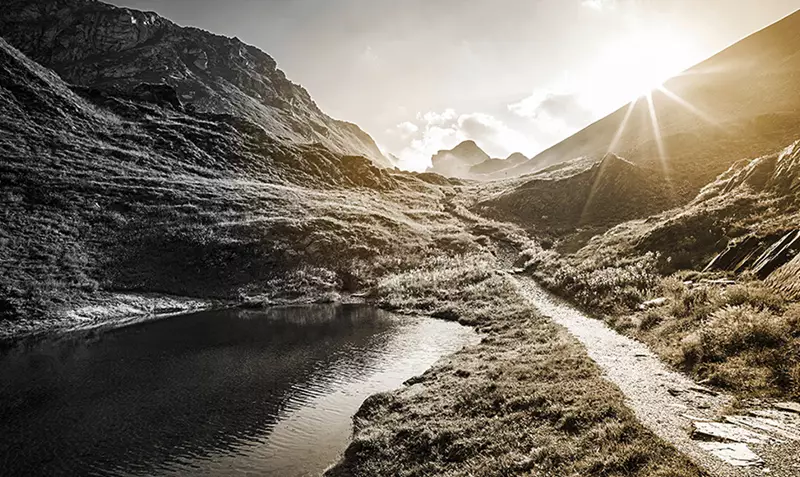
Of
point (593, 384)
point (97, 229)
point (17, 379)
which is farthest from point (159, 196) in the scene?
point (593, 384)

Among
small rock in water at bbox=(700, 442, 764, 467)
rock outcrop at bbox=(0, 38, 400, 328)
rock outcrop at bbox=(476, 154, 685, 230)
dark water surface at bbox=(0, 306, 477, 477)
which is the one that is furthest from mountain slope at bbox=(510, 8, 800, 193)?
rock outcrop at bbox=(0, 38, 400, 328)

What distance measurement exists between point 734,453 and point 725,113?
148 metres

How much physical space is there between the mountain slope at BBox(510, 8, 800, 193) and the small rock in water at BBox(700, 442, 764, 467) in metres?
72.9

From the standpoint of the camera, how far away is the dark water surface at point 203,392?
20547 millimetres

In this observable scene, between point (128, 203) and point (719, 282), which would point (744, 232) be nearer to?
point (719, 282)

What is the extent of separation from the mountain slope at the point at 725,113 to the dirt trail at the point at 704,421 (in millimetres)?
65744

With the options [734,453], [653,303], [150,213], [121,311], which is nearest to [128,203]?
[150,213]

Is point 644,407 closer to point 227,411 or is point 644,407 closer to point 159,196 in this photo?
point 227,411


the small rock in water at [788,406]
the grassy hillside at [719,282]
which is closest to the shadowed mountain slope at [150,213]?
the grassy hillside at [719,282]

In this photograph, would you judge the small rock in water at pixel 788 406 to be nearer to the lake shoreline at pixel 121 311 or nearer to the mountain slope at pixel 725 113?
the lake shoreline at pixel 121 311

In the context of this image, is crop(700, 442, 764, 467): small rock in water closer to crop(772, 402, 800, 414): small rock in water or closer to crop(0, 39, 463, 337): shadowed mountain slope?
crop(772, 402, 800, 414): small rock in water

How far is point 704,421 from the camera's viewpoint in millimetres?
13445

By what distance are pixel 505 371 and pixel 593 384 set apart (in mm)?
6009

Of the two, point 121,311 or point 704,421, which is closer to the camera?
point 704,421
